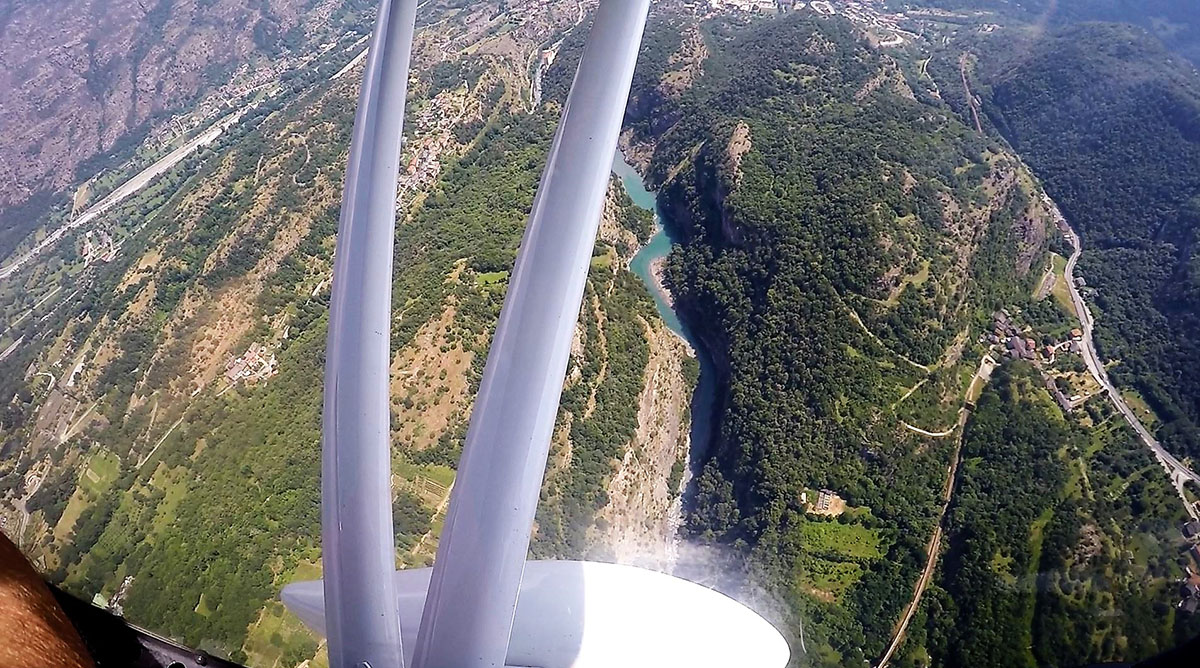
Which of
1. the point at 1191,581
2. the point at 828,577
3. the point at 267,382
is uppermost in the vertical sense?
the point at 267,382

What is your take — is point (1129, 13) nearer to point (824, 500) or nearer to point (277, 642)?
point (824, 500)

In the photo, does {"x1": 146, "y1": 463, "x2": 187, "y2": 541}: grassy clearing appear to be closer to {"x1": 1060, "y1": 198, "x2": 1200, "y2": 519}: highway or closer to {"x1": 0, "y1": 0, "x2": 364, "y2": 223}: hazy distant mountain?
{"x1": 0, "y1": 0, "x2": 364, "y2": 223}: hazy distant mountain

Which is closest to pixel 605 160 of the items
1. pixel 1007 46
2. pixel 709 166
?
pixel 709 166

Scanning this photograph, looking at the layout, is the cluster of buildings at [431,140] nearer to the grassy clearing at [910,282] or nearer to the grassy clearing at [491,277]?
the grassy clearing at [491,277]

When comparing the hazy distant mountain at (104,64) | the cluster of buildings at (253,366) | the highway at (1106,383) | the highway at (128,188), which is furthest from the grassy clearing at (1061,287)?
the hazy distant mountain at (104,64)

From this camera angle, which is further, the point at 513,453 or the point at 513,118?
the point at 513,118

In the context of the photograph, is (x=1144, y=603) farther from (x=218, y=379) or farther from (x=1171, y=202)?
(x=218, y=379)

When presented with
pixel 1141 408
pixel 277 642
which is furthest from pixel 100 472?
pixel 1141 408
